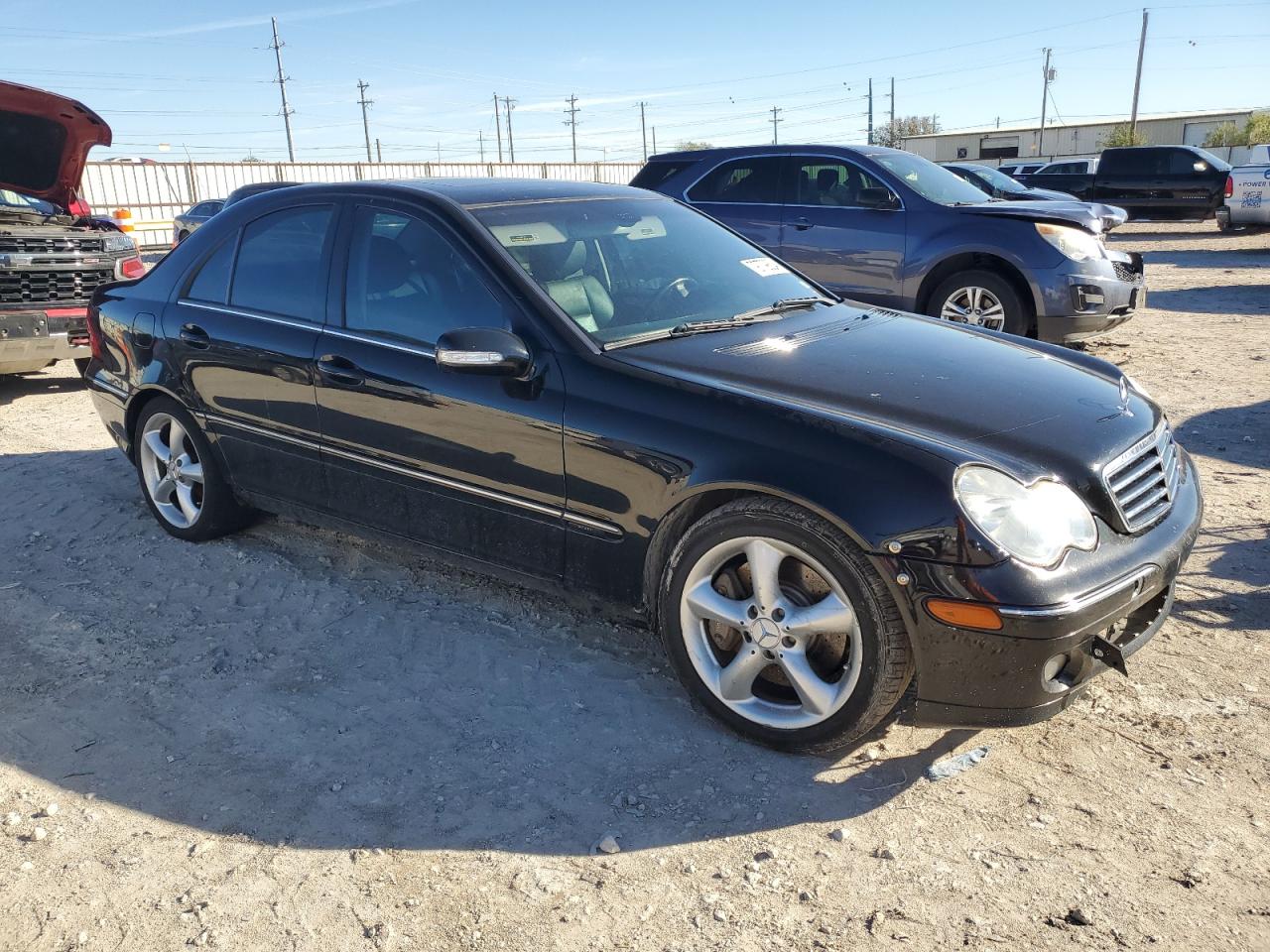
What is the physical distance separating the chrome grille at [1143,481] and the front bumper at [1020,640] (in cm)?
12

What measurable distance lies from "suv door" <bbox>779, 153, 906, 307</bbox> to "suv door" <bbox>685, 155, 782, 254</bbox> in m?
0.11

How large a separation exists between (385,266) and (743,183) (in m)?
5.64

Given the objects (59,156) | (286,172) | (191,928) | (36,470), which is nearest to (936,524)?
(191,928)

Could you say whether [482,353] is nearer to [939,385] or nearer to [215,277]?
[939,385]

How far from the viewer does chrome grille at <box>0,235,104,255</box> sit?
25.3 feet

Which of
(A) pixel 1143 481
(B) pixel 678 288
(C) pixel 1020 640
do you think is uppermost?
(B) pixel 678 288

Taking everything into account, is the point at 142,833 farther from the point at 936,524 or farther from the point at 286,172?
the point at 286,172

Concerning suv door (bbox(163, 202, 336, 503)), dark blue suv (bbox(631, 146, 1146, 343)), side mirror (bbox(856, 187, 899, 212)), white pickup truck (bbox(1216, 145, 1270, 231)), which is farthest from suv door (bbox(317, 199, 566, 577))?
white pickup truck (bbox(1216, 145, 1270, 231))

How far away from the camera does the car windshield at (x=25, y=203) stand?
28.3ft

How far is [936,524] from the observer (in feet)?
8.53

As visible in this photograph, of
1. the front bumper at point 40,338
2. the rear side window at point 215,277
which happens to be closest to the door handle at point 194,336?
the rear side window at point 215,277

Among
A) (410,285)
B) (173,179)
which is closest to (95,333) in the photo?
(410,285)

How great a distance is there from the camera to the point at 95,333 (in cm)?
510

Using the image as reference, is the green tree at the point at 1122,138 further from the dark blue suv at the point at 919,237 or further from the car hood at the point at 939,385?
the car hood at the point at 939,385
